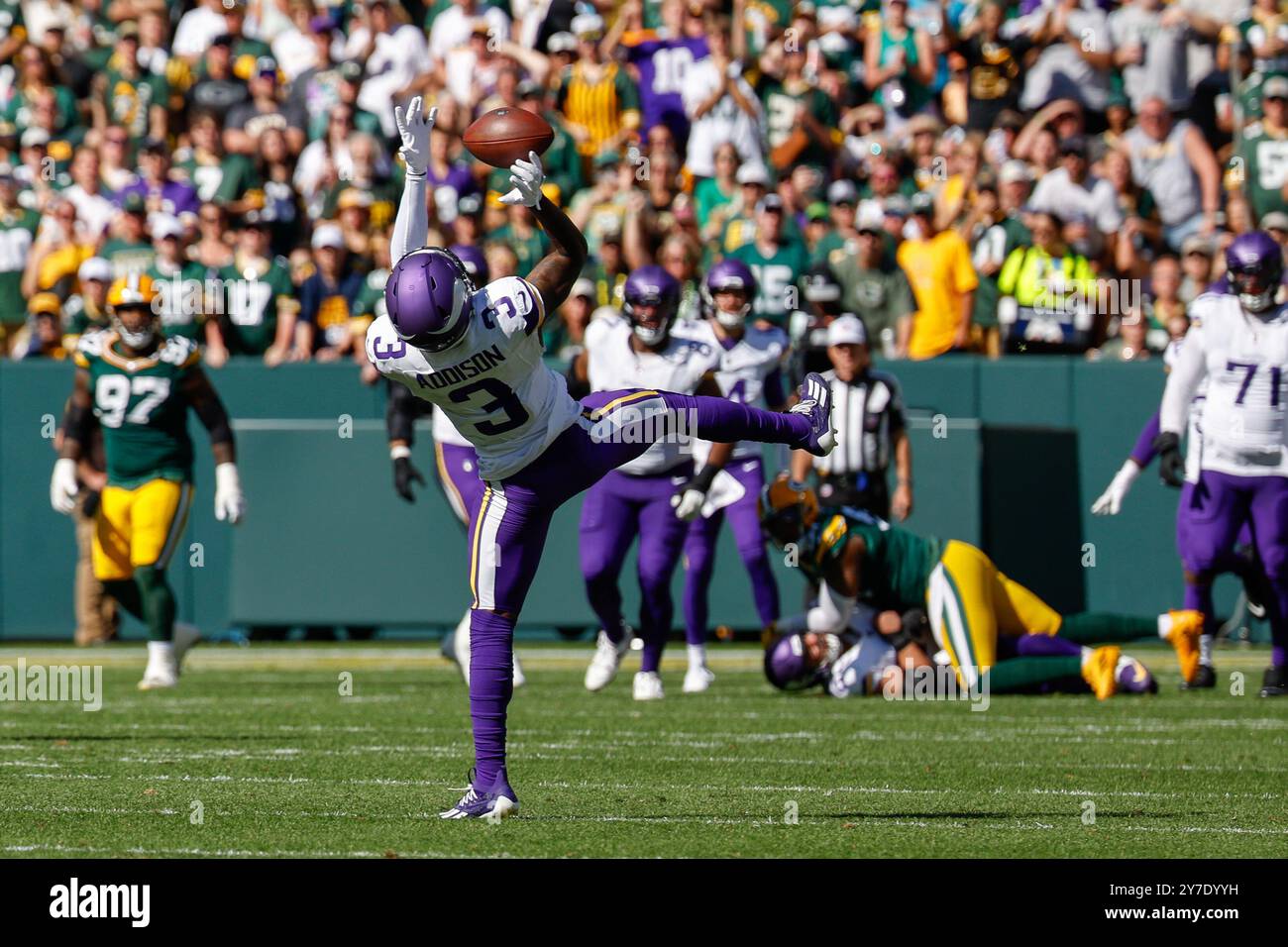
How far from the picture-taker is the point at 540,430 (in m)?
6.82

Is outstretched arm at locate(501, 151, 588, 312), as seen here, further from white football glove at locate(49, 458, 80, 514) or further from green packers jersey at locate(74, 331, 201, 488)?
white football glove at locate(49, 458, 80, 514)

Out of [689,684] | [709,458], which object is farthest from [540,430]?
[689,684]

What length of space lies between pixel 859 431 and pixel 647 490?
1728 millimetres

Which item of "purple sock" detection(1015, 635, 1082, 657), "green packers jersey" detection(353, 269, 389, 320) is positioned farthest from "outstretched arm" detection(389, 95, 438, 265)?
"green packers jersey" detection(353, 269, 389, 320)

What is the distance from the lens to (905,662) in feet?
35.1

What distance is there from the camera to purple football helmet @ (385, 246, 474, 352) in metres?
6.29

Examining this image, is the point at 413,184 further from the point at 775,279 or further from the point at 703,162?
the point at 703,162

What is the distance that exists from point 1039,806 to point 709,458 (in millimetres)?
3864

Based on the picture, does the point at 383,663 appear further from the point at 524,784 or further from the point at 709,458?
the point at 524,784

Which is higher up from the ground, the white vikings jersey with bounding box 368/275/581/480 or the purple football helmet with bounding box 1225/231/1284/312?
the purple football helmet with bounding box 1225/231/1284/312

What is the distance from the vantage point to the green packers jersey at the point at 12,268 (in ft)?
53.7

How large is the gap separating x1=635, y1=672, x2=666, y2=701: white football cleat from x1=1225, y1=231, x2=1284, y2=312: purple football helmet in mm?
3231
